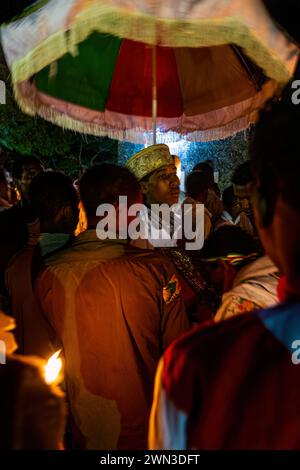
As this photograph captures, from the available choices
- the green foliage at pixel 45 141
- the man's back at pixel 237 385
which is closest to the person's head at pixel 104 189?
the man's back at pixel 237 385

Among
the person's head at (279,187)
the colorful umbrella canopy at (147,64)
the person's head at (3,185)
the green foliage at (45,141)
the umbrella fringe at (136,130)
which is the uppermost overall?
the green foliage at (45,141)

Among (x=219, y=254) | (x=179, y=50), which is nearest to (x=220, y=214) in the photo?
(x=179, y=50)

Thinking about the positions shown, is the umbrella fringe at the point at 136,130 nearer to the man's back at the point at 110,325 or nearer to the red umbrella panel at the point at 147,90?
the red umbrella panel at the point at 147,90

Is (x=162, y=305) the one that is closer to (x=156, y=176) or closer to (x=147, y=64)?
(x=156, y=176)

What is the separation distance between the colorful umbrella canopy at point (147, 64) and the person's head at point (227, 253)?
1.05m

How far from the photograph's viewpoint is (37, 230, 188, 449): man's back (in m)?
2.67

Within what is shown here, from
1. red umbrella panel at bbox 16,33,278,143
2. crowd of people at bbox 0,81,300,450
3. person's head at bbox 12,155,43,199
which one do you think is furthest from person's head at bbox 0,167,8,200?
person's head at bbox 12,155,43,199

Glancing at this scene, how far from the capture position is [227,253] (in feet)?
8.17

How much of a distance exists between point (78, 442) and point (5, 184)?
2048 millimetres

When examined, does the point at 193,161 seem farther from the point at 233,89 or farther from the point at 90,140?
the point at 233,89

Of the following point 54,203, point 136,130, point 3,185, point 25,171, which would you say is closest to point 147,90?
point 136,130

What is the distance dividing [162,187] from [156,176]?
0.12 metres

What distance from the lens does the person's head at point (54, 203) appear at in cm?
334

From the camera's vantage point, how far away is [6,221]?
343 cm
